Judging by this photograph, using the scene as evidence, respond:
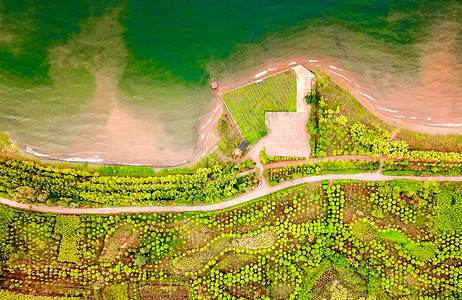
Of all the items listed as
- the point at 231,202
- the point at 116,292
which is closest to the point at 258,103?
the point at 231,202

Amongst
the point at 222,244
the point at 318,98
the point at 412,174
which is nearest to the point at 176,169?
the point at 222,244

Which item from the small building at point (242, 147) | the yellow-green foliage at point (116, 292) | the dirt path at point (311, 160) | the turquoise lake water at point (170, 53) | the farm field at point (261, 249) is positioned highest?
the turquoise lake water at point (170, 53)

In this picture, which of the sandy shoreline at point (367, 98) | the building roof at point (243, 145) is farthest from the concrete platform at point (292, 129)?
the building roof at point (243, 145)

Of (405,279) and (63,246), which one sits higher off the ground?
(63,246)

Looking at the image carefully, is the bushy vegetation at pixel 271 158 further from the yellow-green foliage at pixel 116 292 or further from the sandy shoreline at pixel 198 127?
the yellow-green foliage at pixel 116 292

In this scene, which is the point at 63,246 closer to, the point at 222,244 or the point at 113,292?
the point at 113,292

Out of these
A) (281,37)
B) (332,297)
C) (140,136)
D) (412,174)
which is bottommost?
(332,297)

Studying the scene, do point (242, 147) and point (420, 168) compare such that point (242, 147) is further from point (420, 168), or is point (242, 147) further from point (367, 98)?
point (420, 168)
